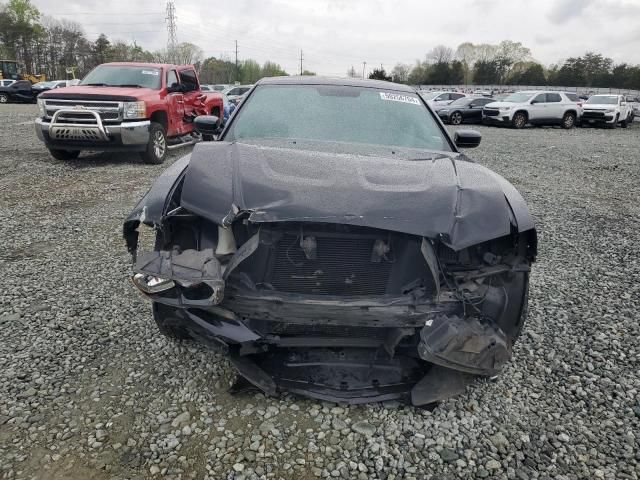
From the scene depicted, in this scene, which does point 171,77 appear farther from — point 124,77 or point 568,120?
point 568,120

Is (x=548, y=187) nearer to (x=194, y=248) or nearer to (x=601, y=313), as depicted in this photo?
(x=601, y=313)

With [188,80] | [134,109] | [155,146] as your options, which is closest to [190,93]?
[188,80]

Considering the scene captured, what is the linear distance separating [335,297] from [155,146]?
7674mm

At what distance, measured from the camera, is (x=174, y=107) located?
9469 mm

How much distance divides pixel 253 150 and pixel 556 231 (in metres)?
4.41

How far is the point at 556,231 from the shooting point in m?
5.66

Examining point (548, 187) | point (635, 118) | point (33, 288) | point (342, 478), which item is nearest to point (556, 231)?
point (548, 187)

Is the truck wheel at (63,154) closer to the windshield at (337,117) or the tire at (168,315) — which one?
the windshield at (337,117)

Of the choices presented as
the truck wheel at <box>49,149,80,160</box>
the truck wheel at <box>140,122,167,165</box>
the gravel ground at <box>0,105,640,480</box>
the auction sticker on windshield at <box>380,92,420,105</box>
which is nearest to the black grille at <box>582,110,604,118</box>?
the truck wheel at <box>140,122,167,165</box>

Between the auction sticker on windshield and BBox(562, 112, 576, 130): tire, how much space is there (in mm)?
19583

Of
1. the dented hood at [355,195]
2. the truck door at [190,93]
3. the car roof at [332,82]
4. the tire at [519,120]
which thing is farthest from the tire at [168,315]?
the tire at [519,120]

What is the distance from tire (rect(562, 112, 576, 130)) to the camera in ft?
66.7

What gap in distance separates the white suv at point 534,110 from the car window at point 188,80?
45.6ft

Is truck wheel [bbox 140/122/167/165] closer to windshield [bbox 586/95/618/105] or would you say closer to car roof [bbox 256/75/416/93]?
car roof [bbox 256/75/416/93]
